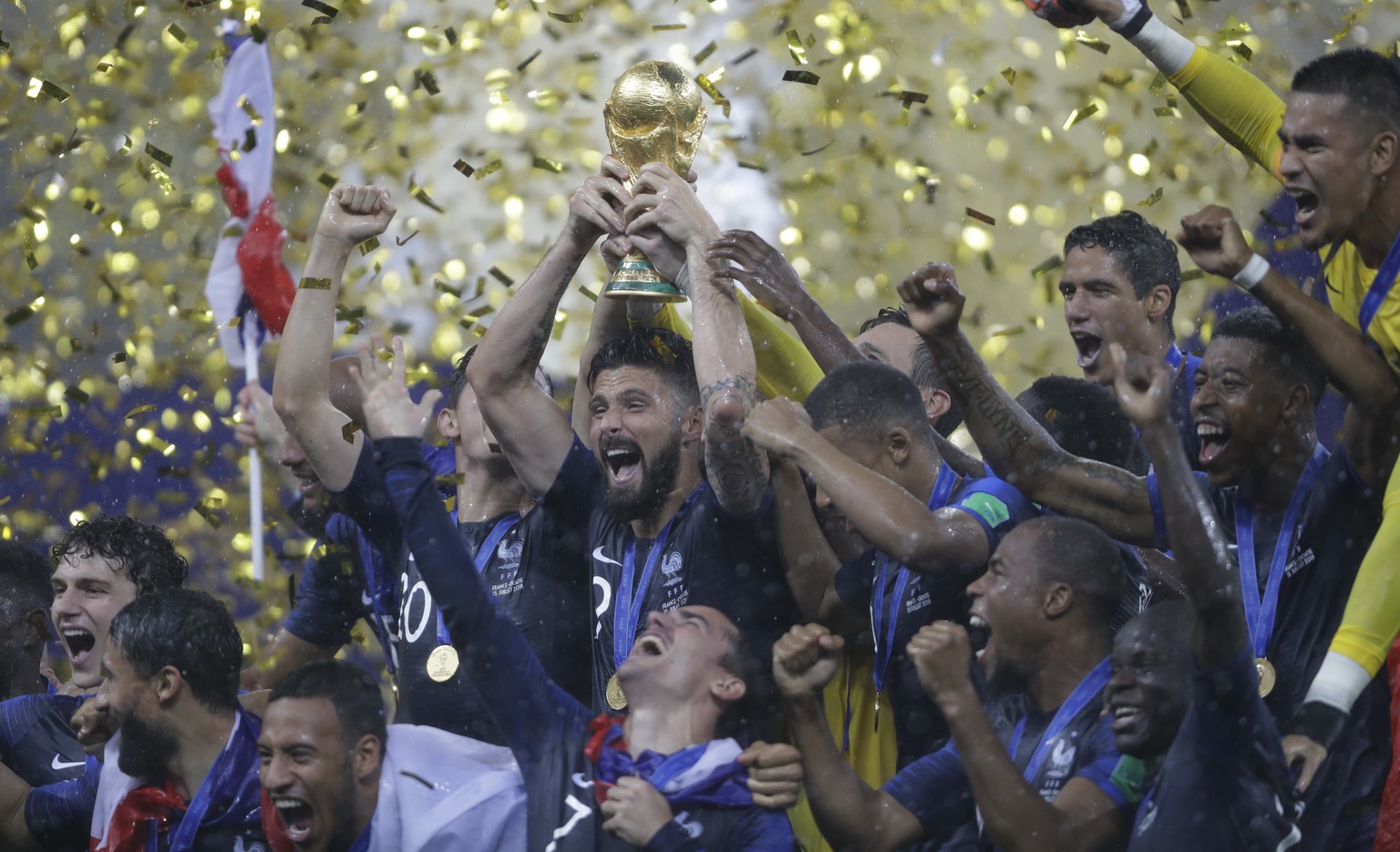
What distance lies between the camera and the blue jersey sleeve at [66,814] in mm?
4539

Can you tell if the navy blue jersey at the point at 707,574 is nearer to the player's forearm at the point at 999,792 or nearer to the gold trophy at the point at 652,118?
the gold trophy at the point at 652,118

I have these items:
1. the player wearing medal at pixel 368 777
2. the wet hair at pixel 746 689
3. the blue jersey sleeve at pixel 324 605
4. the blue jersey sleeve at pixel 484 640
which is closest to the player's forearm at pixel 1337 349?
the wet hair at pixel 746 689

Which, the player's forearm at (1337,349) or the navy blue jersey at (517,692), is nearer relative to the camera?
the player's forearm at (1337,349)

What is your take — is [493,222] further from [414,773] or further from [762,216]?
[414,773]

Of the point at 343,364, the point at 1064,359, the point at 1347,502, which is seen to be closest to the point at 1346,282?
the point at 1347,502

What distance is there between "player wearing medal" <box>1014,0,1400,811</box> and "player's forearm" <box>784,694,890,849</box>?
826 millimetres

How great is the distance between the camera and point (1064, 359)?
303 inches

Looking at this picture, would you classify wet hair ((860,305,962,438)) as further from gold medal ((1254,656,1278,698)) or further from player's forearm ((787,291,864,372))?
gold medal ((1254,656,1278,698))

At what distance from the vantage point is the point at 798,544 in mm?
4320

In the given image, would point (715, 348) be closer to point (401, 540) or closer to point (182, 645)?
point (401, 540)

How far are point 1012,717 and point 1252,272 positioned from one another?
1009 millimetres

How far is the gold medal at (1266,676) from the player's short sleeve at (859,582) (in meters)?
0.88

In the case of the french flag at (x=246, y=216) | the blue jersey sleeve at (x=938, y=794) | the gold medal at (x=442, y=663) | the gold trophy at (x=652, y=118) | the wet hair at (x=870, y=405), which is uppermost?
the gold trophy at (x=652, y=118)

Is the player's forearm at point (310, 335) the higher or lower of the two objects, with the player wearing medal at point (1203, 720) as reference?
lower
